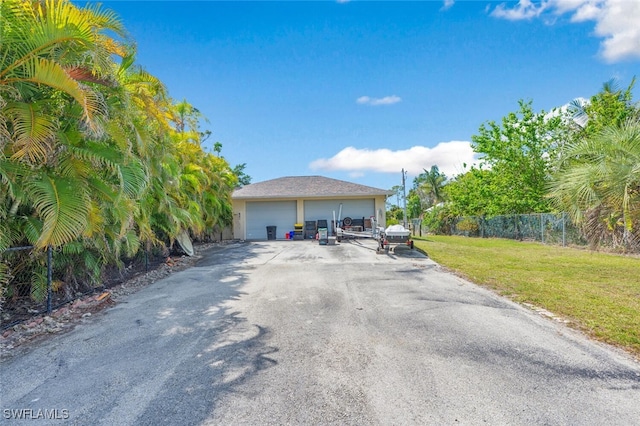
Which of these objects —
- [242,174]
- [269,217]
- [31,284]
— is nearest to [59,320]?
[31,284]

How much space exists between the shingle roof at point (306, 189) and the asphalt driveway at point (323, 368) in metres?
14.0

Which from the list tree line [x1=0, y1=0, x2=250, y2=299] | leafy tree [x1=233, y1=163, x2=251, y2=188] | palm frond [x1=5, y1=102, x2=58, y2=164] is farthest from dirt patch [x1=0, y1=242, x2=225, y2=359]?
leafy tree [x1=233, y1=163, x2=251, y2=188]

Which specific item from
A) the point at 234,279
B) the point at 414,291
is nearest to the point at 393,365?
the point at 414,291

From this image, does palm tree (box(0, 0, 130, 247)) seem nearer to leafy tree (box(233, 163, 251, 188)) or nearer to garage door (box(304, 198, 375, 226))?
garage door (box(304, 198, 375, 226))

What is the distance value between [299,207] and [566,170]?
50.9ft

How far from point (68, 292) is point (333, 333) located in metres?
5.26

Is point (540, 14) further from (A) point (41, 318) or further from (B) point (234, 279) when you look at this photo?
(A) point (41, 318)

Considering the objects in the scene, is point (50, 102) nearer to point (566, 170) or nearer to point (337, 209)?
point (566, 170)

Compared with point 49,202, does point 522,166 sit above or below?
above

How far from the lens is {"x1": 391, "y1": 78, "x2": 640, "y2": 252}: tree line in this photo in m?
5.45

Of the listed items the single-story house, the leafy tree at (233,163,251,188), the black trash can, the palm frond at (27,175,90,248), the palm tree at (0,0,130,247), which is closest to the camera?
the palm tree at (0,0,130,247)

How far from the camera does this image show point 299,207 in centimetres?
2061

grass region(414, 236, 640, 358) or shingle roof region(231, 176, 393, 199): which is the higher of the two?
shingle roof region(231, 176, 393, 199)

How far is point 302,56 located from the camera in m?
13.1
